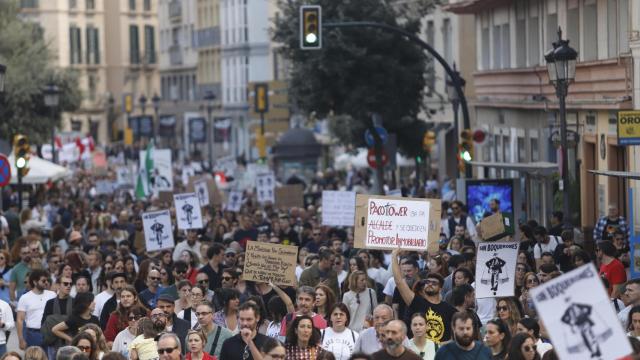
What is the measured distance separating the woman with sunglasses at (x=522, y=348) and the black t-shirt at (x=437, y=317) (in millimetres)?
2708

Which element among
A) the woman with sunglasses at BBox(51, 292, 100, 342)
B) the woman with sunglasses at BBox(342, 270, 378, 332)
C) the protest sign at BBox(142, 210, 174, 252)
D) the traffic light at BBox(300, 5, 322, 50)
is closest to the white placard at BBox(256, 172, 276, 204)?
the traffic light at BBox(300, 5, 322, 50)

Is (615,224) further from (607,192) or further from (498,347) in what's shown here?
(498,347)

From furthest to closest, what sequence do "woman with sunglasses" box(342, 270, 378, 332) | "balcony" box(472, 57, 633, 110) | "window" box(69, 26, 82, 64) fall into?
"window" box(69, 26, 82, 64) → "balcony" box(472, 57, 633, 110) → "woman with sunglasses" box(342, 270, 378, 332)

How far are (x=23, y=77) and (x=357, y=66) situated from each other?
17.5m

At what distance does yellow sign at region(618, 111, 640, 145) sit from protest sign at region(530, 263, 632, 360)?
11.6 meters

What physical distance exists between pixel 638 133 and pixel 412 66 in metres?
25.7

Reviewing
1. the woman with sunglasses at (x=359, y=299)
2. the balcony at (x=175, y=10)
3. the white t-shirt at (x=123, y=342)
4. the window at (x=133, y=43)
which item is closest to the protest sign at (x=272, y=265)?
the woman with sunglasses at (x=359, y=299)

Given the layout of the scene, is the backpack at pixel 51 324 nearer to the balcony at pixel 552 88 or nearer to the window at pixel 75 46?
the balcony at pixel 552 88

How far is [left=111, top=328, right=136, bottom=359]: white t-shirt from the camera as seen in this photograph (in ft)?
54.1

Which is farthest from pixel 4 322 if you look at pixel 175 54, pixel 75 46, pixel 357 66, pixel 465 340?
pixel 75 46

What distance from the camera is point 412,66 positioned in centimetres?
4775

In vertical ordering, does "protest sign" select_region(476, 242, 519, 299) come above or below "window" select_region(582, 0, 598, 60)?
below

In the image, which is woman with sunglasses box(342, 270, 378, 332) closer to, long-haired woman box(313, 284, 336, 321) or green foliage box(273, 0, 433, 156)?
long-haired woman box(313, 284, 336, 321)

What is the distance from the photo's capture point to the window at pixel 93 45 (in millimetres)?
130250
